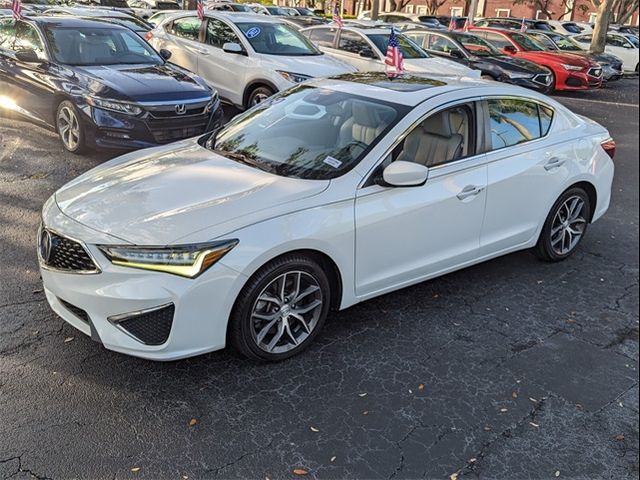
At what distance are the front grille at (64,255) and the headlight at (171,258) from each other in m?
0.17

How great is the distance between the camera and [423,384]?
10.8 ft

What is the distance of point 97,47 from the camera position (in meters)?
7.36

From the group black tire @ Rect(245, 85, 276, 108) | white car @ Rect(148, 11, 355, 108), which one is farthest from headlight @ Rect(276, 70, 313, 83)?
black tire @ Rect(245, 85, 276, 108)

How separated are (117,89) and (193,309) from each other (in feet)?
14.4

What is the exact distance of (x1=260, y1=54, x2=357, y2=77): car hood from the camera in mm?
8773

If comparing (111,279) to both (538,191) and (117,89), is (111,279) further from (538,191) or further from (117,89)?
(117,89)

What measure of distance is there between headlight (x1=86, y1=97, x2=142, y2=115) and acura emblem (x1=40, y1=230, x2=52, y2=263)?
135 inches

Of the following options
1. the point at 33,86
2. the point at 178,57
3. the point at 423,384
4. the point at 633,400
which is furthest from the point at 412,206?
the point at 178,57

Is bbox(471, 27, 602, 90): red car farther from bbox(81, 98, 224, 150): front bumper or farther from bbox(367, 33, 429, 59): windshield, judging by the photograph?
bbox(81, 98, 224, 150): front bumper

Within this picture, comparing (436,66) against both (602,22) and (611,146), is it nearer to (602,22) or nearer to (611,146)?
(602,22)

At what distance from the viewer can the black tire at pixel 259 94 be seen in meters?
8.88

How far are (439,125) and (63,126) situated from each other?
15.5 ft

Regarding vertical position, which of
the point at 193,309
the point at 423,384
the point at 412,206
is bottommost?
the point at 423,384

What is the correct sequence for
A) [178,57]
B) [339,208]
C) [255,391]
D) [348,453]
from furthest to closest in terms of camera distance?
[178,57] → [339,208] → [255,391] → [348,453]
